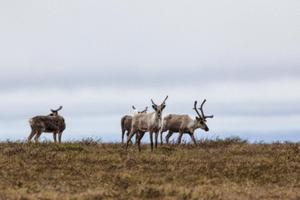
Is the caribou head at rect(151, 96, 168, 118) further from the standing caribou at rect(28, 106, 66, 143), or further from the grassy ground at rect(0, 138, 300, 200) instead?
the standing caribou at rect(28, 106, 66, 143)

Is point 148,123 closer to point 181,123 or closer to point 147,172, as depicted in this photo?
point 181,123

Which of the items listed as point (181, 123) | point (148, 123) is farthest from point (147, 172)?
point (181, 123)

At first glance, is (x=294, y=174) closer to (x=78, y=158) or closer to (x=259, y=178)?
(x=259, y=178)

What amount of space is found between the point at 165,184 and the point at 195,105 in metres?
14.8

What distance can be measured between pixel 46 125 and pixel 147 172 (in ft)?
43.3

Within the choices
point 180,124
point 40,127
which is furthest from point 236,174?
point 40,127

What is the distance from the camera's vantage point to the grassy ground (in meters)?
15.8

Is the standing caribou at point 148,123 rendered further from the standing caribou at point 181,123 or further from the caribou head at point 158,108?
the standing caribou at point 181,123

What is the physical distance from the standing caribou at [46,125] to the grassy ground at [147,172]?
18.7 feet

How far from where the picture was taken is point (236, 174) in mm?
18922

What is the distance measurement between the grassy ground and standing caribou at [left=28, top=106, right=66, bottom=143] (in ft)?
18.7

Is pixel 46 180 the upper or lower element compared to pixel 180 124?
lower

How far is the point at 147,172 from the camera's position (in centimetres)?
1884

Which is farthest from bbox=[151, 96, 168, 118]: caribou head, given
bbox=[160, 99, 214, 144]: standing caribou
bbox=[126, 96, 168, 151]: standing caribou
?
bbox=[160, 99, 214, 144]: standing caribou
